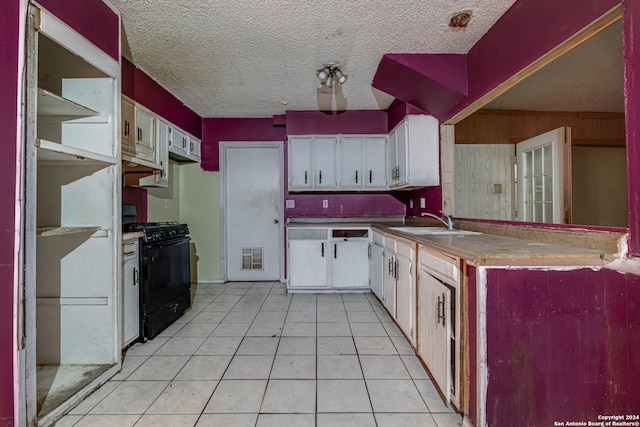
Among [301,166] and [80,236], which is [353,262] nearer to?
[301,166]

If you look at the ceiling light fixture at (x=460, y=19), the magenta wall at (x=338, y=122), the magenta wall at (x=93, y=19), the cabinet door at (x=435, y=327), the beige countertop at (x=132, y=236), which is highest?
the ceiling light fixture at (x=460, y=19)

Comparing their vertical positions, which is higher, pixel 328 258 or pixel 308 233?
pixel 308 233

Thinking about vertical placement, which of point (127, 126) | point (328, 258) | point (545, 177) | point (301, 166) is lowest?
point (328, 258)

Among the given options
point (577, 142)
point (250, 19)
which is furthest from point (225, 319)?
point (577, 142)

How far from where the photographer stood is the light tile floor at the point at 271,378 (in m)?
1.61

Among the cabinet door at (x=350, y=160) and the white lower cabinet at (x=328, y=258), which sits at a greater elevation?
the cabinet door at (x=350, y=160)

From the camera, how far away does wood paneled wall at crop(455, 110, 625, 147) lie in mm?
1886

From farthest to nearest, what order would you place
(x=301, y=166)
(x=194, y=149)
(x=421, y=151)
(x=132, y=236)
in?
(x=194, y=149) → (x=301, y=166) → (x=421, y=151) → (x=132, y=236)

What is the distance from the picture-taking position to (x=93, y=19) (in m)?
1.83

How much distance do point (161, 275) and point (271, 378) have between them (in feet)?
4.55

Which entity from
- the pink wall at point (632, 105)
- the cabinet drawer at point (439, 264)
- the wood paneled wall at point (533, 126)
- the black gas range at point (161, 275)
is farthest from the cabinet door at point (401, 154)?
the black gas range at point (161, 275)

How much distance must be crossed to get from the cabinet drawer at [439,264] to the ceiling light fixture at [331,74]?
1880 mm

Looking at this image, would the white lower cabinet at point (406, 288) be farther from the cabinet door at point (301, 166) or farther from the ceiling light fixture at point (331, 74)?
the cabinet door at point (301, 166)

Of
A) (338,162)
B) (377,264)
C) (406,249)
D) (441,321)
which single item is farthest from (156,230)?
(338,162)
